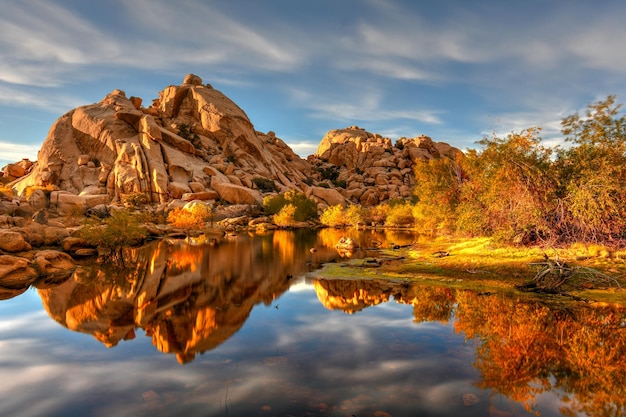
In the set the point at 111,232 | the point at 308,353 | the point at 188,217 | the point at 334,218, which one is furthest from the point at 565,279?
the point at 334,218


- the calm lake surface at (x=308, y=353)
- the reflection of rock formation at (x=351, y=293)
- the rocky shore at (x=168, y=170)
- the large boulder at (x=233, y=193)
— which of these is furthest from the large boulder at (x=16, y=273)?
the large boulder at (x=233, y=193)

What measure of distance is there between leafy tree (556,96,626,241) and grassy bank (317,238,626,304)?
5.72 feet

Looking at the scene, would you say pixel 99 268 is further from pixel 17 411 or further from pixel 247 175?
pixel 247 175

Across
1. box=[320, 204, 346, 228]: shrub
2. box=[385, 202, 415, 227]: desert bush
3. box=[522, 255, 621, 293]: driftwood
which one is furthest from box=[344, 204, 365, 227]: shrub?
box=[522, 255, 621, 293]: driftwood

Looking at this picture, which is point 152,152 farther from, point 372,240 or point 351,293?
point 351,293

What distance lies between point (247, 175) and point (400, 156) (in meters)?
63.5

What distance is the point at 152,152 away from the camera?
290ft

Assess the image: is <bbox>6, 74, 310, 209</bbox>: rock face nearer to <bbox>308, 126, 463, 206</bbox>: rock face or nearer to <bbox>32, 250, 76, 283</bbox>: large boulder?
<bbox>308, 126, 463, 206</bbox>: rock face

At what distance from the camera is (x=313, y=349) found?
12.5 m

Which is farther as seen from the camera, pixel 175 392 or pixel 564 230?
pixel 564 230

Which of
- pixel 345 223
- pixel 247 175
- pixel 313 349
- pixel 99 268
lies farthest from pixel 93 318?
pixel 247 175

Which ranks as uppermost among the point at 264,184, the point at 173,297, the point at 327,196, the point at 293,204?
the point at 264,184

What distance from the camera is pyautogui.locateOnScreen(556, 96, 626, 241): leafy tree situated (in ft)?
69.9

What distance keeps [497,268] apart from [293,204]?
6501 cm
